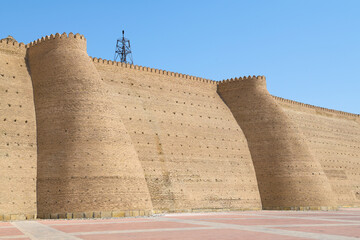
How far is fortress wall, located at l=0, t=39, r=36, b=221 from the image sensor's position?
19.7m

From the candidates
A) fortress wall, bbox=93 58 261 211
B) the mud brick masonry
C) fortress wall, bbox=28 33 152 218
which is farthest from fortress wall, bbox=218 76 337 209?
fortress wall, bbox=28 33 152 218

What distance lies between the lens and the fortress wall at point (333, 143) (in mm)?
36688

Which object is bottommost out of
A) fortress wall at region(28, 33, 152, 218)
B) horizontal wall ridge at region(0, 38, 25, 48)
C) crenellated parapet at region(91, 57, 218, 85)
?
fortress wall at region(28, 33, 152, 218)

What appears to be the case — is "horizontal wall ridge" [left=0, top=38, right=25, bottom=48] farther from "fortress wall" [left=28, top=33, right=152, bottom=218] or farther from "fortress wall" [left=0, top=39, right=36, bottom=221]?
"fortress wall" [left=28, top=33, right=152, bottom=218]

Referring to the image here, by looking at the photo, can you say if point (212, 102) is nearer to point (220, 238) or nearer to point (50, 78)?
point (50, 78)

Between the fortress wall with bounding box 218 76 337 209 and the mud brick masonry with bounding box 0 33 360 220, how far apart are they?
7 centimetres

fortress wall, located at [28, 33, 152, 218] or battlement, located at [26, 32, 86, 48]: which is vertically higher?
battlement, located at [26, 32, 86, 48]

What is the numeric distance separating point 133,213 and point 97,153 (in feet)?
10.5

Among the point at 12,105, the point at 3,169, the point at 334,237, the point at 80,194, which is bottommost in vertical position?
the point at 334,237

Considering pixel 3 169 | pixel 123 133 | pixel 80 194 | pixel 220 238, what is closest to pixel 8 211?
pixel 3 169

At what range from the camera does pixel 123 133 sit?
22.4 metres

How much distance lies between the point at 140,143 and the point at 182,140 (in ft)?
11.3

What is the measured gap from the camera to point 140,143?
2539 cm

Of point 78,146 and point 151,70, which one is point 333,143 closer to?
point 151,70
